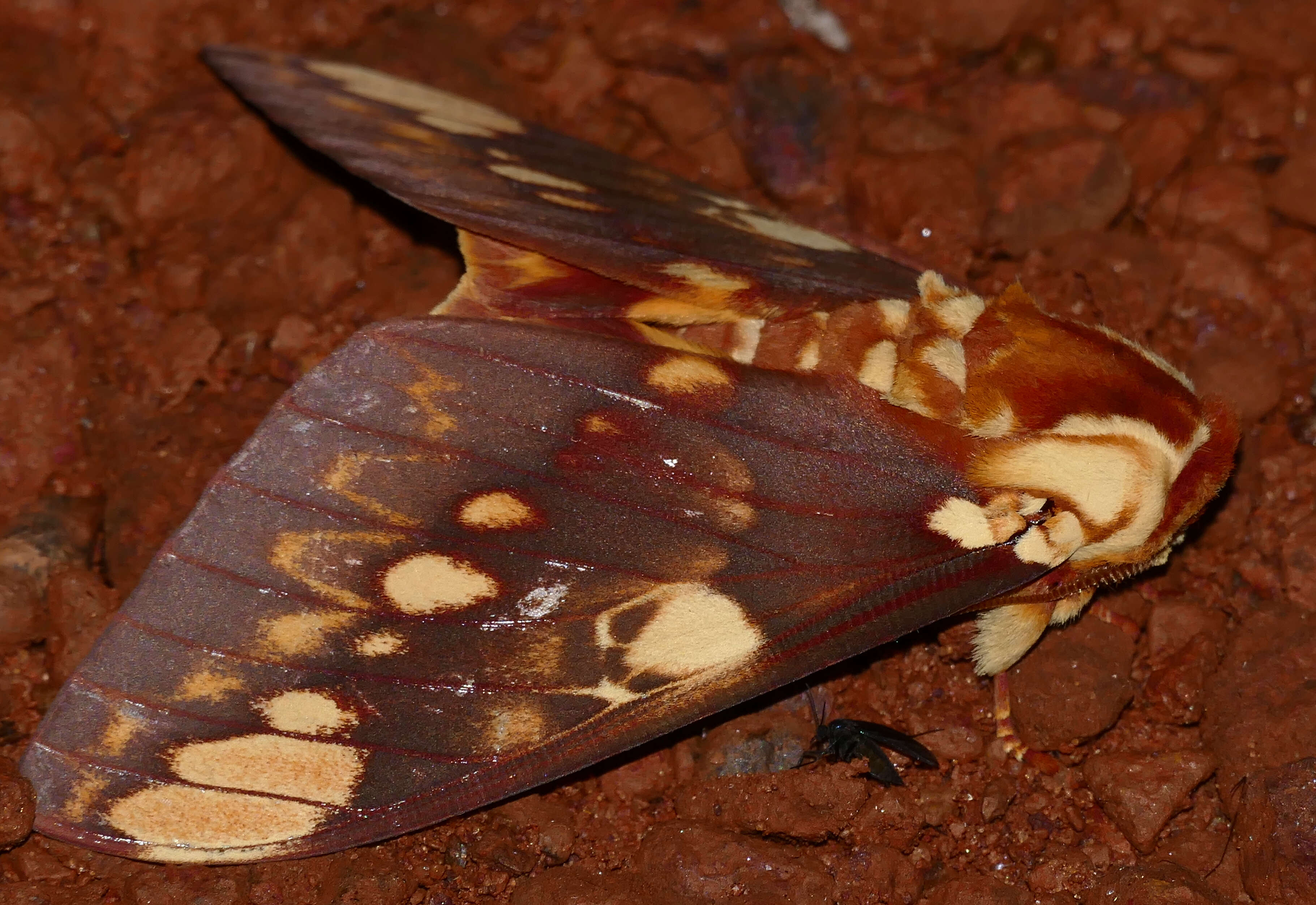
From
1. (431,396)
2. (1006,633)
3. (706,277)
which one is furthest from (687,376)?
(1006,633)

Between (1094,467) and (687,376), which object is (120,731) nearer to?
(687,376)

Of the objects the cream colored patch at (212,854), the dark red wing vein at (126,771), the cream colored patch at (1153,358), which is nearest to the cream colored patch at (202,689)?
the dark red wing vein at (126,771)

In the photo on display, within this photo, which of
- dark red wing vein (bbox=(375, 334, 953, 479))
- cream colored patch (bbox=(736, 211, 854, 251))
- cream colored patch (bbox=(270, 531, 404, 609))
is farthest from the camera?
cream colored patch (bbox=(736, 211, 854, 251))

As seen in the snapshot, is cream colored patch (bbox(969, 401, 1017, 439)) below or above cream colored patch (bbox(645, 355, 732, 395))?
below

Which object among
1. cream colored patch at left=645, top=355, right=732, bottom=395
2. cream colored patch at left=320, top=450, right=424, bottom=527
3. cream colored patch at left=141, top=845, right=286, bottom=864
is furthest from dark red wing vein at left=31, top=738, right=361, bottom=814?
cream colored patch at left=645, top=355, right=732, bottom=395

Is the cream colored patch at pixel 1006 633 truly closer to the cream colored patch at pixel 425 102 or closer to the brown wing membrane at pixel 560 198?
the brown wing membrane at pixel 560 198

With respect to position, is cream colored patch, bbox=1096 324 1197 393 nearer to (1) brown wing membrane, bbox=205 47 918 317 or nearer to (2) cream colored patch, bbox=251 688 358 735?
(1) brown wing membrane, bbox=205 47 918 317

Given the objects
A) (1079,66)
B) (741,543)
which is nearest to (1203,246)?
(1079,66)
